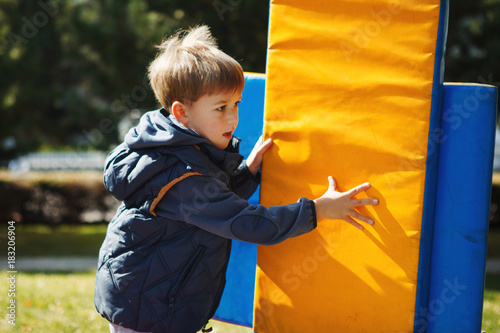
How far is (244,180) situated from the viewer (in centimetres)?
231

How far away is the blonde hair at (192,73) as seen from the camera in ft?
6.64

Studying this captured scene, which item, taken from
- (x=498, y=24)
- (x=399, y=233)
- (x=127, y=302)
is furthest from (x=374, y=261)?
(x=498, y=24)

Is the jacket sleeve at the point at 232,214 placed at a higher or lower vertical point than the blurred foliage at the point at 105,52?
lower

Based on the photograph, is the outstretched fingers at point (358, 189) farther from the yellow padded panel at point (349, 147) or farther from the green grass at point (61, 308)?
the green grass at point (61, 308)

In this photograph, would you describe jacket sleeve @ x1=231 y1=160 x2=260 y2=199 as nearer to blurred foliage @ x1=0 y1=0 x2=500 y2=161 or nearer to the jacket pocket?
the jacket pocket

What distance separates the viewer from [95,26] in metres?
8.59

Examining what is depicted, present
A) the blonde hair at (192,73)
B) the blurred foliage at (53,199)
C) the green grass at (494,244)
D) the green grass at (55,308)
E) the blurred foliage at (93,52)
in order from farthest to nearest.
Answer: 1. the blurred foliage at (53,199)
2. the green grass at (494,244)
3. the blurred foliage at (93,52)
4. the green grass at (55,308)
5. the blonde hair at (192,73)

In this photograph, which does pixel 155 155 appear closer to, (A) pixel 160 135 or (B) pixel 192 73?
(A) pixel 160 135

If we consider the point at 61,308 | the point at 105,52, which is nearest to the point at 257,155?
the point at 61,308

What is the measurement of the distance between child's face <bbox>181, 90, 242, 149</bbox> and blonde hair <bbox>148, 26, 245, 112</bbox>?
25 millimetres

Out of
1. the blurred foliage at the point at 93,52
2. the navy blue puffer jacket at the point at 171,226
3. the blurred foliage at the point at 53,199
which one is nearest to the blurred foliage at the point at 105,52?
the blurred foliage at the point at 93,52

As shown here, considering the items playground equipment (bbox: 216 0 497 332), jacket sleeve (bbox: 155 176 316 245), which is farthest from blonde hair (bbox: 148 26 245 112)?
jacket sleeve (bbox: 155 176 316 245)

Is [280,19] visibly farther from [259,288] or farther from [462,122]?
[259,288]

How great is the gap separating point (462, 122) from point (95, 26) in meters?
7.74
